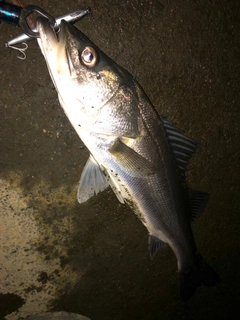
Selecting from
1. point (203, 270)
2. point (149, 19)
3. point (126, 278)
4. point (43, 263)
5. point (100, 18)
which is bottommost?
point (203, 270)

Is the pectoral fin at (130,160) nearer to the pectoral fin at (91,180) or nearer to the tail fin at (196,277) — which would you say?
the pectoral fin at (91,180)

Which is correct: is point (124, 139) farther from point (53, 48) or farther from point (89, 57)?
point (53, 48)

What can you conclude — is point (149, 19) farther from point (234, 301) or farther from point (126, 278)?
point (234, 301)

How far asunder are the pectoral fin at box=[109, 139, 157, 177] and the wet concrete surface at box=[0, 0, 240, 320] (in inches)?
22.6

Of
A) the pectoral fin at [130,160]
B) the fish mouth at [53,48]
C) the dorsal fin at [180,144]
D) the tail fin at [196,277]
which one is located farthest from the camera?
the tail fin at [196,277]

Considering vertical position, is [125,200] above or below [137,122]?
below

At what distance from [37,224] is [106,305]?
4.14 ft

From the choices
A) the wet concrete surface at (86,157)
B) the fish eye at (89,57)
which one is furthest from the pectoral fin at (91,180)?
the fish eye at (89,57)

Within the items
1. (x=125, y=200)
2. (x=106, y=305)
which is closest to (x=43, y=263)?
(x=106, y=305)

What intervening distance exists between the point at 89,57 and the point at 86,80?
5.5 inches

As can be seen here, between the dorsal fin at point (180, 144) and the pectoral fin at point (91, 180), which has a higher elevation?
the pectoral fin at point (91, 180)

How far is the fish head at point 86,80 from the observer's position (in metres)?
1.37

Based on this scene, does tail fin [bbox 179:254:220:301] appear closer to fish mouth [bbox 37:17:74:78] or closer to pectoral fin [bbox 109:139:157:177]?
pectoral fin [bbox 109:139:157:177]

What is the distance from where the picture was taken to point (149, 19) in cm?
208
